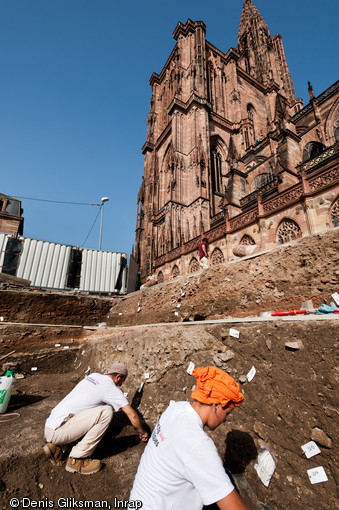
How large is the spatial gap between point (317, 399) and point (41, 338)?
6.84 meters

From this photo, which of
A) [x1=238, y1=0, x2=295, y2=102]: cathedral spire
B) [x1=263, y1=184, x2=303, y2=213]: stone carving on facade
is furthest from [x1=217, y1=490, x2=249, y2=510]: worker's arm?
[x1=238, y1=0, x2=295, y2=102]: cathedral spire

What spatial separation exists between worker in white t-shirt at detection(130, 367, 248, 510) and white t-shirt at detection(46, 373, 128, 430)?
1.16 metres

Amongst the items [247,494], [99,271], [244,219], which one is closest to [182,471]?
[247,494]

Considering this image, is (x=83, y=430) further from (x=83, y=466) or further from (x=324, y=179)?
(x=324, y=179)

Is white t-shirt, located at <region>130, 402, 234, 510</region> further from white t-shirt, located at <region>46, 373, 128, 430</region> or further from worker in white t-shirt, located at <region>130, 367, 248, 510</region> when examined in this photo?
white t-shirt, located at <region>46, 373, 128, 430</region>

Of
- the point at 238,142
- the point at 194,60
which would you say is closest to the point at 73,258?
the point at 238,142

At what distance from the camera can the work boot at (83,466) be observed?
7.31 feet

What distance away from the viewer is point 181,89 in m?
25.6

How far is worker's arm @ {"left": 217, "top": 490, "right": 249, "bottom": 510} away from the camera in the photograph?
1149 millimetres

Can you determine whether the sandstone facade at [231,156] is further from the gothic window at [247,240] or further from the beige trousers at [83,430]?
the beige trousers at [83,430]

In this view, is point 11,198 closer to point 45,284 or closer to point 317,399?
point 45,284

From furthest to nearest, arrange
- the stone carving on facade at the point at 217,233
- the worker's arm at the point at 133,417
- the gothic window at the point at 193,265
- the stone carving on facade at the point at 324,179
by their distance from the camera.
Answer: the gothic window at the point at 193,265 < the stone carving on facade at the point at 217,233 < the stone carving on facade at the point at 324,179 < the worker's arm at the point at 133,417

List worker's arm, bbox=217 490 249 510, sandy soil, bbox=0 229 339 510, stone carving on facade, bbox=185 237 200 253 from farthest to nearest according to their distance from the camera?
stone carving on facade, bbox=185 237 200 253 < sandy soil, bbox=0 229 339 510 < worker's arm, bbox=217 490 249 510

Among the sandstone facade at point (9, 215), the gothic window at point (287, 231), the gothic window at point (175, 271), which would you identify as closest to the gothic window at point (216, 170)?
the gothic window at point (175, 271)
